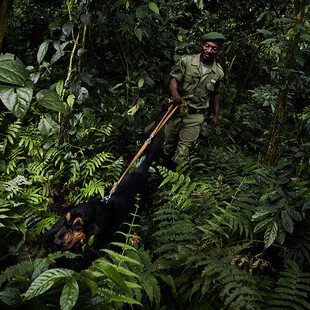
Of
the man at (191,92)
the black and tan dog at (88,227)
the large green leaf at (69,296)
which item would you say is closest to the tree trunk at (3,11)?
the large green leaf at (69,296)

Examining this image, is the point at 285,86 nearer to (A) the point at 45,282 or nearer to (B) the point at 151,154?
(B) the point at 151,154

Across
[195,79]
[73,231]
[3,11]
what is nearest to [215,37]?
[195,79]

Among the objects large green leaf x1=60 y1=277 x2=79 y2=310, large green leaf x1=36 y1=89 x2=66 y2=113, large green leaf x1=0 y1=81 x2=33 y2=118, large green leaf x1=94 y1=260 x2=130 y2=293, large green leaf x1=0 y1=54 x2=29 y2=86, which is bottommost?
large green leaf x1=94 y1=260 x2=130 y2=293

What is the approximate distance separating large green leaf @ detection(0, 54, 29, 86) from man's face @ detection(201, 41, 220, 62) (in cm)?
400

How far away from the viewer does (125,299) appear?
181 cm

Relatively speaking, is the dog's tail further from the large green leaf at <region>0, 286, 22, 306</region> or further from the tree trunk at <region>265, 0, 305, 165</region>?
the large green leaf at <region>0, 286, 22, 306</region>

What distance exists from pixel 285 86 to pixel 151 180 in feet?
7.40

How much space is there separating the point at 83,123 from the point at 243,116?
4.08 meters

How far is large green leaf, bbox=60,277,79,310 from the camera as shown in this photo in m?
1.44

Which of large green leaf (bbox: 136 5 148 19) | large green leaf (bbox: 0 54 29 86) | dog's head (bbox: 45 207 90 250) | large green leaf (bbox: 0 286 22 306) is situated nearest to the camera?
large green leaf (bbox: 0 54 29 86)

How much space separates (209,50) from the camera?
4512 mm

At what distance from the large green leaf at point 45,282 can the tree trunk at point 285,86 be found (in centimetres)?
249

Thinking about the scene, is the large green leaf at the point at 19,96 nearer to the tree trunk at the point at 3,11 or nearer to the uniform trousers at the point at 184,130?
the tree trunk at the point at 3,11

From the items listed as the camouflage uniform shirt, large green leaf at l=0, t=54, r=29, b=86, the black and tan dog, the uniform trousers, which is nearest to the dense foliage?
large green leaf at l=0, t=54, r=29, b=86
